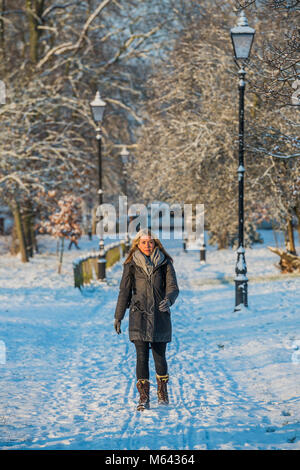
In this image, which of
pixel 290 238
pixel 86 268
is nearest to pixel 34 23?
pixel 86 268

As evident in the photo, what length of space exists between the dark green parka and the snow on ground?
794 mm

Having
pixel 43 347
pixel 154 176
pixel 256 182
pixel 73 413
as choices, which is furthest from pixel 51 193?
pixel 73 413

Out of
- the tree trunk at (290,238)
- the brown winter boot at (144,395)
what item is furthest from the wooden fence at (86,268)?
the brown winter boot at (144,395)

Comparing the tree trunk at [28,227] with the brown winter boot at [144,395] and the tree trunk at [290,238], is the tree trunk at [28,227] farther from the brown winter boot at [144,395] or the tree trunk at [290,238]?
the brown winter boot at [144,395]

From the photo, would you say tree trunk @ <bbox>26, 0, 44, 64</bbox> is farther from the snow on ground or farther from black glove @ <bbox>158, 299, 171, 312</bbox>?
black glove @ <bbox>158, 299, 171, 312</bbox>

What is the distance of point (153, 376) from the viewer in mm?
7840

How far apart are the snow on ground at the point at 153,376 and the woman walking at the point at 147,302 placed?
14.1 inches

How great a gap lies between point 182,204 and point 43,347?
1572 cm

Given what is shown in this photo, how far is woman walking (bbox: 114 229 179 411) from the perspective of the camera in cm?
636

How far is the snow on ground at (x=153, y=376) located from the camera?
5.59m

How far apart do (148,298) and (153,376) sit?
184cm

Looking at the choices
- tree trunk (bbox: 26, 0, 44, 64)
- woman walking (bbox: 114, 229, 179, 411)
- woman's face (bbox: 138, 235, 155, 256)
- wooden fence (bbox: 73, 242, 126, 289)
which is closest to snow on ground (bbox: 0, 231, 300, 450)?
woman walking (bbox: 114, 229, 179, 411)

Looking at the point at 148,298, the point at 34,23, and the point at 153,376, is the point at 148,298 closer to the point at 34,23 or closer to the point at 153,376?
the point at 153,376
